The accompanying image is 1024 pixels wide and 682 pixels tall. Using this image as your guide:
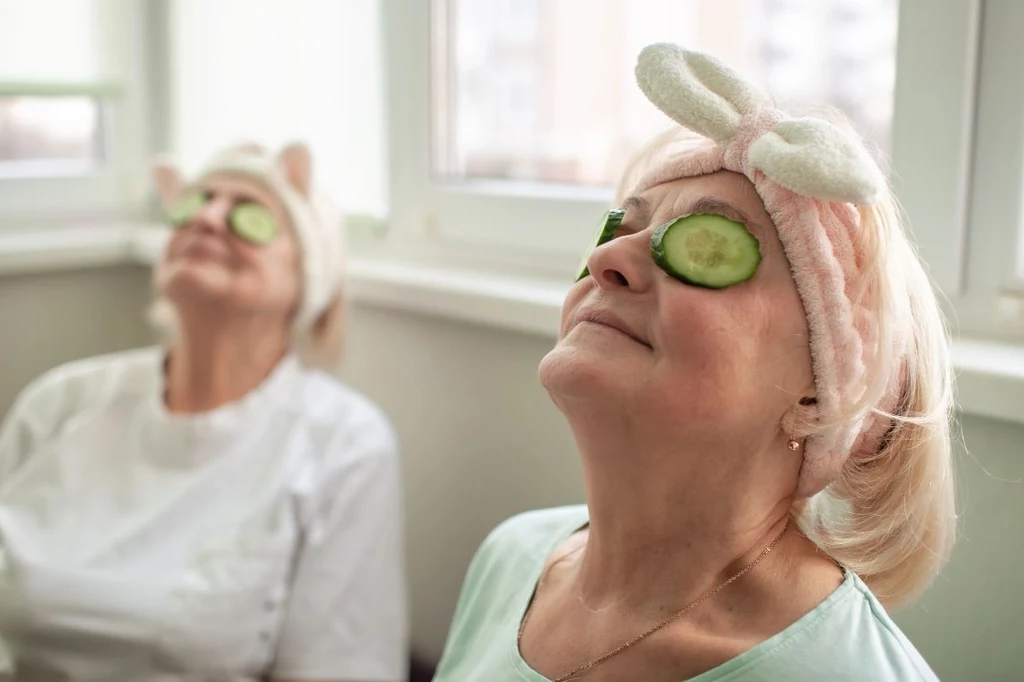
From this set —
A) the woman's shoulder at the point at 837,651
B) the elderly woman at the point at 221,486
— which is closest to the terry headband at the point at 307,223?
the elderly woman at the point at 221,486

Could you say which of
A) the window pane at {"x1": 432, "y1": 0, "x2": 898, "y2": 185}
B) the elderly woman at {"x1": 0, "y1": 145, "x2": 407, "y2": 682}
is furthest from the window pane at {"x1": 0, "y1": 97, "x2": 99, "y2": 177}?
the window pane at {"x1": 432, "y1": 0, "x2": 898, "y2": 185}

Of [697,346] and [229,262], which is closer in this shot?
[697,346]

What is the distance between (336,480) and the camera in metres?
1.77

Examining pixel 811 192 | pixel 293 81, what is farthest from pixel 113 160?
pixel 811 192

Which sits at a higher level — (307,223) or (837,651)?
(307,223)

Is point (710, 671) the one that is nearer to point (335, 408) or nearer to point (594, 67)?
point (335, 408)

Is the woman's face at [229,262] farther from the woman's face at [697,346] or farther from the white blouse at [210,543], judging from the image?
the woman's face at [697,346]

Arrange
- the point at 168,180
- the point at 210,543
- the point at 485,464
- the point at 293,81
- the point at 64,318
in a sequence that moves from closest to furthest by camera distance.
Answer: the point at 210,543, the point at 485,464, the point at 168,180, the point at 293,81, the point at 64,318

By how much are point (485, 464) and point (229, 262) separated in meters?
0.52

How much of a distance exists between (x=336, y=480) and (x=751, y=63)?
35.0 inches

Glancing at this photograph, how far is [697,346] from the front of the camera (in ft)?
3.14

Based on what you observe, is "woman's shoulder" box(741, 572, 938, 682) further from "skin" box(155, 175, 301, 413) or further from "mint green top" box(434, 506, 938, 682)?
"skin" box(155, 175, 301, 413)

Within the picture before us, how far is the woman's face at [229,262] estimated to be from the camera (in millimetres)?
1818

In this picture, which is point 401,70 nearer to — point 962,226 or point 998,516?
point 962,226
